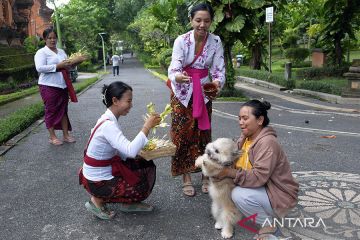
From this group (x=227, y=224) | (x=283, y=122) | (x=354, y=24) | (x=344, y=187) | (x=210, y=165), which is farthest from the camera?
(x=354, y=24)

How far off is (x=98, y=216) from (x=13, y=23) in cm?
1870

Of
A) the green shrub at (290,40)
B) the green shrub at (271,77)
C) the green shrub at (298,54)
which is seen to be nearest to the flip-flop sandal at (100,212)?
the green shrub at (271,77)

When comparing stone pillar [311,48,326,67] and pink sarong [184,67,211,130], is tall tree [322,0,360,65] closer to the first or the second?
stone pillar [311,48,326,67]

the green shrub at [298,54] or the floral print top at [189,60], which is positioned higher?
the floral print top at [189,60]

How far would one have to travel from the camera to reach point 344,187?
425cm

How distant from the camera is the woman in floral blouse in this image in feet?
12.8

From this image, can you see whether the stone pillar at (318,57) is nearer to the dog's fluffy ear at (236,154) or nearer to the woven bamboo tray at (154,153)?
the woven bamboo tray at (154,153)

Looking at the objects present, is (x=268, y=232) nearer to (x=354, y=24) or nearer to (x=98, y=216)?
(x=98, y=216)

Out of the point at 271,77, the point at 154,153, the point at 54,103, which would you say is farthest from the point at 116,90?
the point at 271,77

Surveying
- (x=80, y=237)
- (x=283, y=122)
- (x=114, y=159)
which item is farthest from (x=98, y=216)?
(x=283, y=122)

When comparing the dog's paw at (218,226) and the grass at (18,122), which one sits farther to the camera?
the grass at (18,122)

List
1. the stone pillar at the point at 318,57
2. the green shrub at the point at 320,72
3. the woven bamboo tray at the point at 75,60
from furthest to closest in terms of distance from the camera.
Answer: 1. the stone pillar at the point at 318,57
2. the green shrub at the point at 320,72
3. the woven bamboo tray at the point at 75,60

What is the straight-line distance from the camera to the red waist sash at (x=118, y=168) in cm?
347

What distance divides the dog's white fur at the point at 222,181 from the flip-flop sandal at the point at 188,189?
76 centimetres
